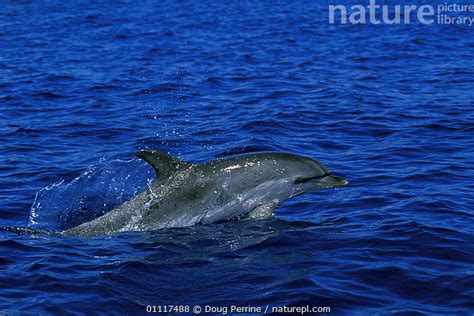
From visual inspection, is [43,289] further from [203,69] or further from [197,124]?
[203,69]

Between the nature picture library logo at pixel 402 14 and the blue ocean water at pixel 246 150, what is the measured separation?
1612 millimetres

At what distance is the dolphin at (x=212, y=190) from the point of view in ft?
39.1

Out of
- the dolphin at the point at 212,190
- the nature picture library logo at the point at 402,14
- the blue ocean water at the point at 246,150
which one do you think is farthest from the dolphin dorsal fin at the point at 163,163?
the nature picture library logo at the point at 402,14

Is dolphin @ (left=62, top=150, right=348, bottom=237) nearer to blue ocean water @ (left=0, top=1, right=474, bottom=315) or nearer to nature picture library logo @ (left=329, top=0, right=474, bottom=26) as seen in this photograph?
blue ocean water @ (left=0, top=1, right=474, bottom=315)

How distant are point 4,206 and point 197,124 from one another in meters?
6.47

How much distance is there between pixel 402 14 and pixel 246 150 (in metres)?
23.8

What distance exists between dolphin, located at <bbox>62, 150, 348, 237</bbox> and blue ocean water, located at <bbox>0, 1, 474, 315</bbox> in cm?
23

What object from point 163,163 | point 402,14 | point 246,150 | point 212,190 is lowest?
point 246,150

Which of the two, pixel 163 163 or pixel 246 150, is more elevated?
pixel 163 163

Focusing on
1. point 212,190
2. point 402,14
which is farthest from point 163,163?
point 402,14

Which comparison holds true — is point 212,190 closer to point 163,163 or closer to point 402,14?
point 163,163

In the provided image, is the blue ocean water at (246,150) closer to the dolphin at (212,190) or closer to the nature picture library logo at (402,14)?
the dolphin at (212,190)

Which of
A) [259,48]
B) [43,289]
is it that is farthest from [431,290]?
[259,48]

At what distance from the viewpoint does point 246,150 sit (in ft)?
55.4
